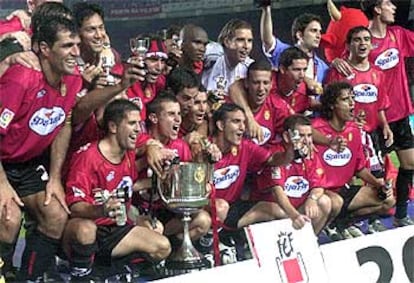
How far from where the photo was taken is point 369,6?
448 cm

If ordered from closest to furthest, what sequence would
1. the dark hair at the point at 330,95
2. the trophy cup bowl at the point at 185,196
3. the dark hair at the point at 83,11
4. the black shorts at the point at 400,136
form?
1. the dark hair at the point at 83,11
2. the trophy cup bowl at the point at 185,196
3. the dark hair at the point at 330,95
4. the black shorts at the point at 400,136

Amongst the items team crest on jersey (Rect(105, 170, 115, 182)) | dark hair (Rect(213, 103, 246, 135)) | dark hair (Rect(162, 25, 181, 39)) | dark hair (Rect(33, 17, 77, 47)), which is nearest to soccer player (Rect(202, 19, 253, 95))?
dark hair (Rect(213, 103, 246, 135))

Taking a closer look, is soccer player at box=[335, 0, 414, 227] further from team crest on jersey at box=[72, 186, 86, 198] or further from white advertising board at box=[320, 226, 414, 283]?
team crest on jersey at box=[72, 186, 86, 198]

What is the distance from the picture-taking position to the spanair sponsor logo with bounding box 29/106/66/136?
10.6 feet

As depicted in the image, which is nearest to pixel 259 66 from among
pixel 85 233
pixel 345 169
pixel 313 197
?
pixel 313 197

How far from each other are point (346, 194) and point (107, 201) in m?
1.58

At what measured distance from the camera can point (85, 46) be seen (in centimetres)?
335

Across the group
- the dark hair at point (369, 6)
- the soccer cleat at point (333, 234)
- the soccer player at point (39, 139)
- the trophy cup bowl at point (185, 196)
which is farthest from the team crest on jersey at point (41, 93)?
the dark hair at point (369, 6)

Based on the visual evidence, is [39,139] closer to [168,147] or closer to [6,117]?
[6,117]

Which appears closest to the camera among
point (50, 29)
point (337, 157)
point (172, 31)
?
point (50, 29)

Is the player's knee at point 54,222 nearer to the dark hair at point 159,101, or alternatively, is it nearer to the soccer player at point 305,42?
the dark hair at point 159,101

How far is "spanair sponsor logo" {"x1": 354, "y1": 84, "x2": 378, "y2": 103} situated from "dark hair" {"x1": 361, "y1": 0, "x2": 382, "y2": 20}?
0.35 metres

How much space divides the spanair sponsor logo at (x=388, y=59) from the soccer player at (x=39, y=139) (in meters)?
1.85

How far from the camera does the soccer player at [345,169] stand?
4301 mm
